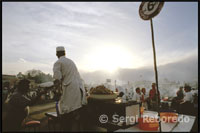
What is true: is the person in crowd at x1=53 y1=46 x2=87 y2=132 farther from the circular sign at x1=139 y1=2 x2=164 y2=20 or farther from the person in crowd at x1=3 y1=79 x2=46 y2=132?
the circular sign at x1=139 y1=2 x2=164 y2=20

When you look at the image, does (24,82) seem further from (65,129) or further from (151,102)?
(151,102)

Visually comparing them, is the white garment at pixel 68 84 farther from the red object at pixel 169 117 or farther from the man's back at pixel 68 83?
the red object at pixel 169 117

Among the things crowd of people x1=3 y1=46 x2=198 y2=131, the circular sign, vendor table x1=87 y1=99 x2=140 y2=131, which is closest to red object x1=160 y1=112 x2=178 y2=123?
vendor table x1=87 y1=99 x2=140 y2=131

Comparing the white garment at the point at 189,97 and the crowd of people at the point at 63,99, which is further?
Result: the white garment at the point at 189,97

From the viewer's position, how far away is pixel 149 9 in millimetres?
2125

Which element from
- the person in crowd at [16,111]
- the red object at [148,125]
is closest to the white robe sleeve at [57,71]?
the person in crowd at [16,111]

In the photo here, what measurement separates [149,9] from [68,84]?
1.70 metres

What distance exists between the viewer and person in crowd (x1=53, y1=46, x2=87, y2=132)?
7.57ft

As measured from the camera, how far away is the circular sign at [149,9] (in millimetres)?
1996

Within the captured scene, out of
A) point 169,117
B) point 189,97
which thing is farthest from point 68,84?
point 189,97

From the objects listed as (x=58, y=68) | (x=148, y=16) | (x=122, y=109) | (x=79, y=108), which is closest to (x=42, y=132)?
(x=79, y=108)

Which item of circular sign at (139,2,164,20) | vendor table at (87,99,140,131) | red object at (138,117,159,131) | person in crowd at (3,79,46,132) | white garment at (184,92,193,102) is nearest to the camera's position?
red object at (138,117,159,131)

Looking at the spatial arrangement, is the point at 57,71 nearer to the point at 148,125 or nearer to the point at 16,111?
the point at 16,111

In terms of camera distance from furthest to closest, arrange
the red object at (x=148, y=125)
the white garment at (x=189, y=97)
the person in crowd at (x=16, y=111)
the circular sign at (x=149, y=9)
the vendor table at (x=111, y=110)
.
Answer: the white garment at (x=189, y=97), the person in crowd at (x=16, y=111), the circular sign at (x=149, y=9), the vendor table at (x=111, y=110), the red object at (x=148, y=125)
